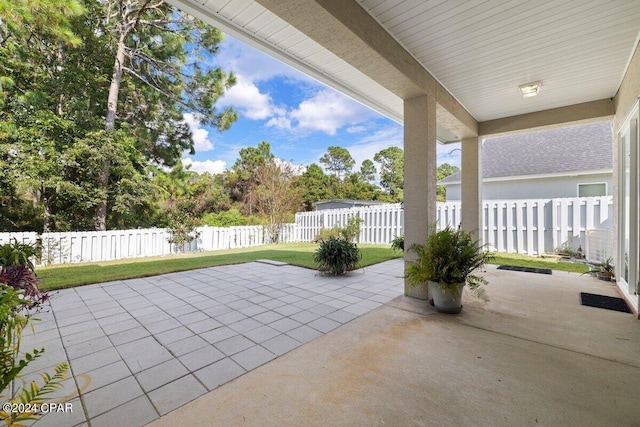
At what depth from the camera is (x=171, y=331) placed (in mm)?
2637

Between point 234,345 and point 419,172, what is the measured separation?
289 cm

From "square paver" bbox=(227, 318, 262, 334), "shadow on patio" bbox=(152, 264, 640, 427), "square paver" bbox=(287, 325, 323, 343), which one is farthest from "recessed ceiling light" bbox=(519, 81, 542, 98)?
"square paver" bbox=(227, 318, 262, 334)

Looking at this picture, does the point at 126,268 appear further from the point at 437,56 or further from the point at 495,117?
the point at 495,117

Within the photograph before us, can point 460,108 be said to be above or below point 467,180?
above

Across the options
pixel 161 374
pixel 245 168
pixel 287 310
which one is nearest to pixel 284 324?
pixel 287 310

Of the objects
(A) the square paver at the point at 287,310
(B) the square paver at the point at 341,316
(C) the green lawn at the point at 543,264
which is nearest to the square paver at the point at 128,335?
(A) the square paver at the point at 287,310

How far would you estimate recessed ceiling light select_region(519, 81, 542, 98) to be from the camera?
12.6 feet

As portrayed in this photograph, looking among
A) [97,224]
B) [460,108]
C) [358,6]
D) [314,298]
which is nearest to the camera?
[358,6]

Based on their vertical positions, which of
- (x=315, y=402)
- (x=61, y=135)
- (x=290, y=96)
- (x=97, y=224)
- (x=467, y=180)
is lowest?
(x=315, y=402)

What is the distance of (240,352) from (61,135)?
34.2 ft

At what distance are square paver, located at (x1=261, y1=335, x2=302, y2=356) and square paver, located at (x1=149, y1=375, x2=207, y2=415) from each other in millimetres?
619

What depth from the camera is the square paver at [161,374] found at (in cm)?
181

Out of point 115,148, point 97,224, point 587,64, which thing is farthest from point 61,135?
point 587,64

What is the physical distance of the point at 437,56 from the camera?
10.5 feet
